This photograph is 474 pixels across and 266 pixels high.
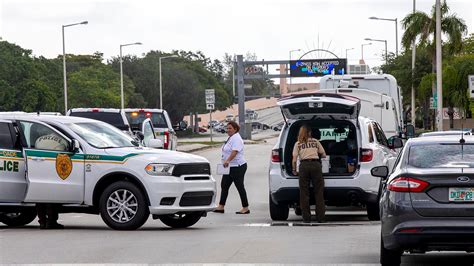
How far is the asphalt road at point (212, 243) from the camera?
13.4 metres

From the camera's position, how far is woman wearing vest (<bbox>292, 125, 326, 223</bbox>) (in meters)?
18.3

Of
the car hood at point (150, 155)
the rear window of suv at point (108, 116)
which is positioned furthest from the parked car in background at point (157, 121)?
the car hood at point (150, 155)

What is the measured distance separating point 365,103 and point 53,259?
16.5 meters

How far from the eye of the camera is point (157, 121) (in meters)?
37.2

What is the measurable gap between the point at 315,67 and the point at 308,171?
73.7m

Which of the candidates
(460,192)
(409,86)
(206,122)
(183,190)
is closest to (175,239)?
(183,190)

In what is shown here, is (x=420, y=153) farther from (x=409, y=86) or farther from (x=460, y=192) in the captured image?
(x=409, y=86)

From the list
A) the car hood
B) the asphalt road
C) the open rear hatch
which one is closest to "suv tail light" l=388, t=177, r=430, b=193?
the asphalt road

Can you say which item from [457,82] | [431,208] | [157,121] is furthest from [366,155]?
[457,82]

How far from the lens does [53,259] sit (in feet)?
44.0

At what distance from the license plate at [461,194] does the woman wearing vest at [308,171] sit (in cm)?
681

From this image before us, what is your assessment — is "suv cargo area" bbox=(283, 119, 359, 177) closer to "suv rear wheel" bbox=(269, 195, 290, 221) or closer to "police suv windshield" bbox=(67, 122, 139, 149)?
"suv rear wheel" bbox=(269, 195, 290, 221)

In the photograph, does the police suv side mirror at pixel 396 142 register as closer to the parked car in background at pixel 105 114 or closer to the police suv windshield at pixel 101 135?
the police suv windshield at pixel 101 135

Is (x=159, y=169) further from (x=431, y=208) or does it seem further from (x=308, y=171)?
(x=431, y=208)
